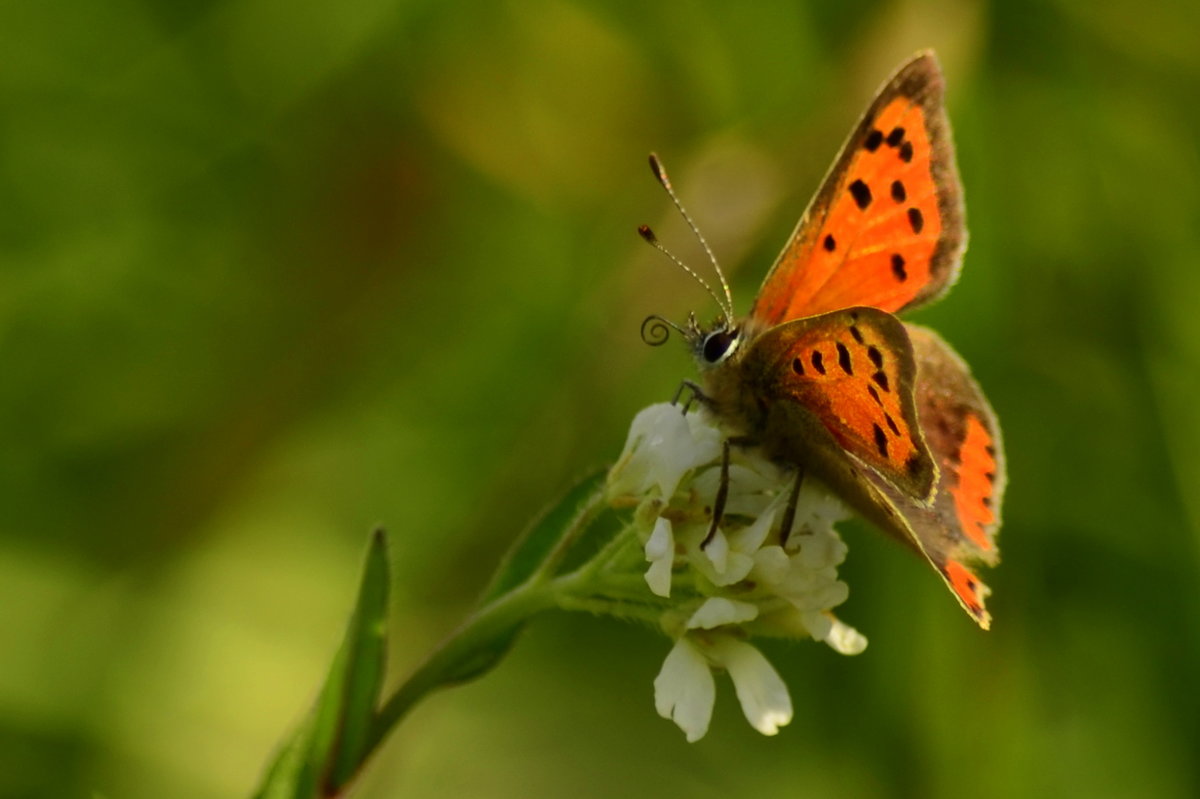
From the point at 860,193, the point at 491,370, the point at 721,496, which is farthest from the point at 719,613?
the point at 491,370

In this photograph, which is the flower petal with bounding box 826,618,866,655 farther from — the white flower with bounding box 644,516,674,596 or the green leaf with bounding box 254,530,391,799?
the green leaf with bounding box 254,530,391,799

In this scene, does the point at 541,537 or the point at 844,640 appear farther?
A: the point at 541,537

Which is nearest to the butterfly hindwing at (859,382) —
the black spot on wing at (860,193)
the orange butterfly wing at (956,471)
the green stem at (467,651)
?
the orange butterfly wing at (956,471)

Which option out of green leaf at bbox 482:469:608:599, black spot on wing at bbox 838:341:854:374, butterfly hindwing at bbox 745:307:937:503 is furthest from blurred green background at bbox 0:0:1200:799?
black spot on wing at bbox 838:341:854:374

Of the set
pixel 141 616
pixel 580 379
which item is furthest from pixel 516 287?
pixel 141 616

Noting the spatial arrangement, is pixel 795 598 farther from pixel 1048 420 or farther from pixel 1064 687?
pixel 1048 420

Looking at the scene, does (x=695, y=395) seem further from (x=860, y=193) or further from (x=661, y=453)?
(x=860, y=193)

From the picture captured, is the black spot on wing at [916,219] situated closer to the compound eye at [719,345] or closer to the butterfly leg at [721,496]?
the compound eye at [719,345]

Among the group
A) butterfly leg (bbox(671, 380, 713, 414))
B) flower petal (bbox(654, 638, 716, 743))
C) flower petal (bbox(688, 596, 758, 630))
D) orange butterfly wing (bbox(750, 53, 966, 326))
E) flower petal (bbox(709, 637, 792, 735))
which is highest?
orange butterfly wing (bbox(750, 53, 966, 326))
